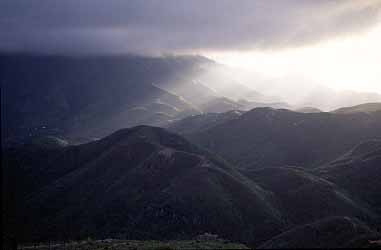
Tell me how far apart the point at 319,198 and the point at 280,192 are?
37.5ft

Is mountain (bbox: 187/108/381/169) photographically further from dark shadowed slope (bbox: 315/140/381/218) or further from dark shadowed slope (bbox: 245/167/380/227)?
dark shadowed slope (bbox: 245/167/380/227)

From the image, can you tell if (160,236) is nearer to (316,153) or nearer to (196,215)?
(196,215)

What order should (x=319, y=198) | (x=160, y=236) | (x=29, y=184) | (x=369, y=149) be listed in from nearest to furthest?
1. (x=160, y=236)
2. (x=319, y=198)
3. (x=369, y=149)
4. (x=29, y=184)

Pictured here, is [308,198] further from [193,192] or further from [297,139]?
[297,139]

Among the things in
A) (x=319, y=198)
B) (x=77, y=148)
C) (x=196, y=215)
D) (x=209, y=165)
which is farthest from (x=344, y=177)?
(x=77, y=148)

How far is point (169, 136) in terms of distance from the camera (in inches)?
5994

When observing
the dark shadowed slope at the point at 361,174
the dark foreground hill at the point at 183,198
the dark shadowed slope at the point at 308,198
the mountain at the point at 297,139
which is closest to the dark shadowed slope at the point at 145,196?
the dark foreground hill at the point at 183,198

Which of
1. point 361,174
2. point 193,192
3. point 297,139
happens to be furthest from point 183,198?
point 297,139

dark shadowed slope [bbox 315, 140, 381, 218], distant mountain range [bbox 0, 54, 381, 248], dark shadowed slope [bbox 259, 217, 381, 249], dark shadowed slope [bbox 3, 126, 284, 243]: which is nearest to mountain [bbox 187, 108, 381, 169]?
distant mountain range [bbox 0, 54, 381, 248]

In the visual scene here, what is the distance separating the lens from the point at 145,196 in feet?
371

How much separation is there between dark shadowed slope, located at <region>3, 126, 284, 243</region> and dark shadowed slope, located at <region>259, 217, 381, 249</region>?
21.8 m

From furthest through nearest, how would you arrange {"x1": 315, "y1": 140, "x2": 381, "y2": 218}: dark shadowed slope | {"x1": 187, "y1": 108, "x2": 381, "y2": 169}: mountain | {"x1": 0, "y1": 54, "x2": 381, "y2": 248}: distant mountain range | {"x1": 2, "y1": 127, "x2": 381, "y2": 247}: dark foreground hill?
{"x1": 187, "y1": 108, "x2": 381, "y2": 169}: mountain → {"x1": 315, "y1": 140, "x2": 381, "y2": 218}: dark shadowed slope → {"x1": 2, "y1": 127, "x2": 381, "y2": 247}: dark foreground hill → {"x1": 0, "y1": 54, "x2": 381, "y2": 248}: distant mountain range

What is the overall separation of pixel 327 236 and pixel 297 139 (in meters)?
113

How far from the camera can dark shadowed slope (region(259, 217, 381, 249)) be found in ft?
204
